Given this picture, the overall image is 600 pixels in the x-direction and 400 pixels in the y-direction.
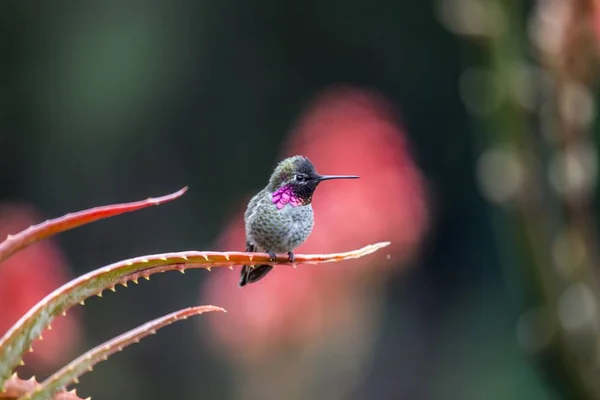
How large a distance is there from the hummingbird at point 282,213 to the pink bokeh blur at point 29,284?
2153mm

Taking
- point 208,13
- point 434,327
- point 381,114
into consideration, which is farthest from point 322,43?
point 381,114

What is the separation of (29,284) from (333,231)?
1860mm

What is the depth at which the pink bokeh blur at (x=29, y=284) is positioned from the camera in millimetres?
4941

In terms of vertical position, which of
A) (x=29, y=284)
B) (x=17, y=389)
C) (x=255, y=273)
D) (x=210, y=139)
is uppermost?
(x=17, y=389)

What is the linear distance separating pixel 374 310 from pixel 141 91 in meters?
6.54

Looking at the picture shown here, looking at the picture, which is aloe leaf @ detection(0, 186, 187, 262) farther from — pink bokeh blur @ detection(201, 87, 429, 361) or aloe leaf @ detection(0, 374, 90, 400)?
pink bokeh blur @ detection(201, 87, 429, 361)

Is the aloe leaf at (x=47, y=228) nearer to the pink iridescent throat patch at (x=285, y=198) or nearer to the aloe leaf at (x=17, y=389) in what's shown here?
the aloe leaf at (x=17, y=389)

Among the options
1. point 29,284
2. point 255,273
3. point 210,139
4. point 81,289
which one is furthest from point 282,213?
point 210,139

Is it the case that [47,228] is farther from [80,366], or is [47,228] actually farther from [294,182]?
[294,182]

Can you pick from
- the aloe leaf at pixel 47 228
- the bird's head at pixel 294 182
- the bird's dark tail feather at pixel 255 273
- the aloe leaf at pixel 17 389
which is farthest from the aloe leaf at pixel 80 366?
the bird's dark tail feather at pixel 255 273

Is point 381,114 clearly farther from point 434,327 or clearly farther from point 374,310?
point 434,327

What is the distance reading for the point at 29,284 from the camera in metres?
5.02

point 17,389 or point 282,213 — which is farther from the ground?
point 17,389

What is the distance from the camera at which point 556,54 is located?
303 centimetres
